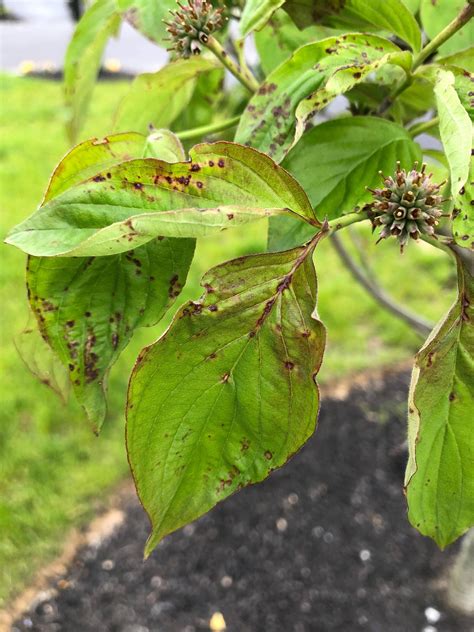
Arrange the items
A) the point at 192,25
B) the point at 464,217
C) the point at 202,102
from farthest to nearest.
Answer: the point at 202,102 < the point at 192,25 < the point at 464,217

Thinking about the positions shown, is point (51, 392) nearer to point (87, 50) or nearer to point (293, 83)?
point (87, 50)

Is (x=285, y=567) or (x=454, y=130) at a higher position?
(x=454, y=130)

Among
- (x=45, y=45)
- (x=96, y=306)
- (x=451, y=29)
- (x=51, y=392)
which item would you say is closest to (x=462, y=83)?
(x=451, y=29)

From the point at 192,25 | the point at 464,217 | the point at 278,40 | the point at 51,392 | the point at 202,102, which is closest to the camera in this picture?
the point at 464,217

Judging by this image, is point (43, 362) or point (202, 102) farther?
point (202, 102)

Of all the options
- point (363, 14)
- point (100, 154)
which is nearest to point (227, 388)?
point (100, 154)

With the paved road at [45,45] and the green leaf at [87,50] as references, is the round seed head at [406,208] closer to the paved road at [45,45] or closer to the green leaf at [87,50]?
the green leaf at [87,50]

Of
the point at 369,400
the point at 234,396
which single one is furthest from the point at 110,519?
the point at 234,396
